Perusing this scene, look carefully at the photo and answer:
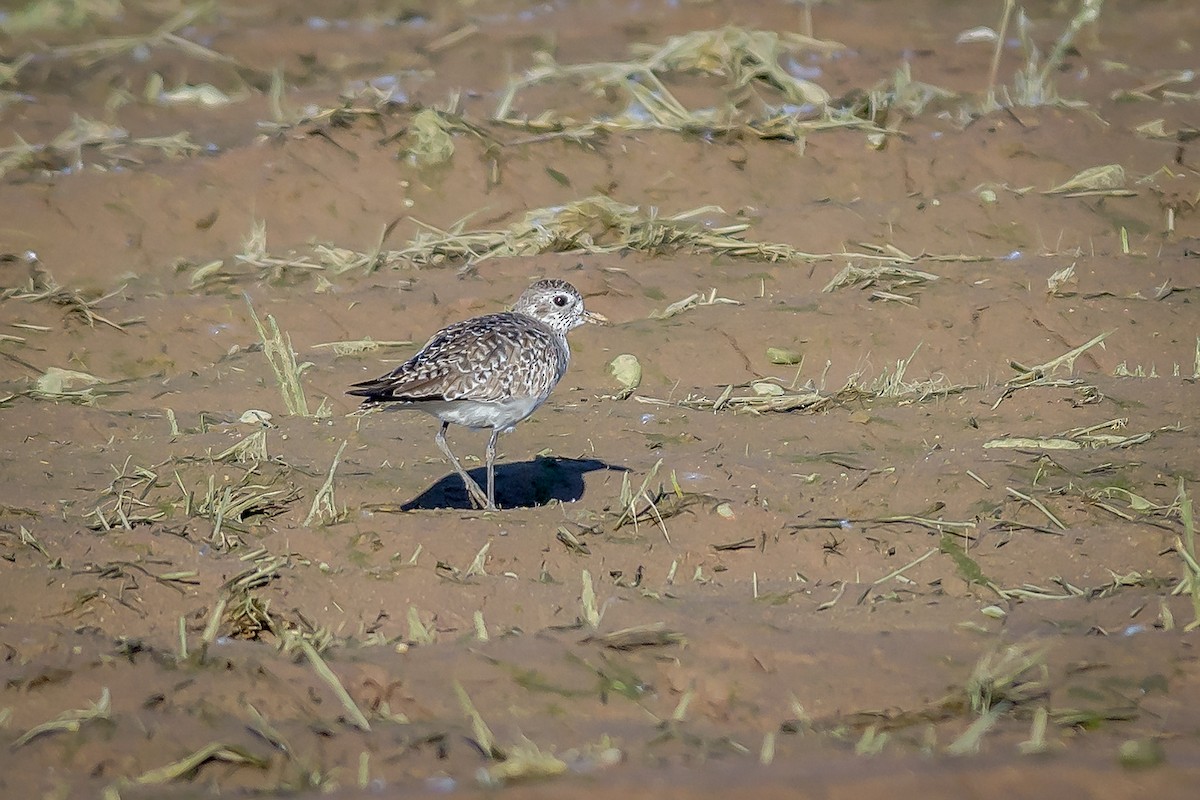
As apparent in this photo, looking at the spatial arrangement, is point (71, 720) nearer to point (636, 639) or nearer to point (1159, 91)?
point (636, 639)

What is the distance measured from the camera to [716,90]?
17.0m

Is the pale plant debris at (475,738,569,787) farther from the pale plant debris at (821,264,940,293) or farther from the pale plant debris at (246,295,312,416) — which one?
the pale plant debris at (821,264,940,293)

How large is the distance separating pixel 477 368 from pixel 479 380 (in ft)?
0.24

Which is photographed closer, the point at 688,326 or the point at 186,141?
the point at 688,326

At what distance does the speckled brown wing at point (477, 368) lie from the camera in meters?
9.01

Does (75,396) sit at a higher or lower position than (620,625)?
lower

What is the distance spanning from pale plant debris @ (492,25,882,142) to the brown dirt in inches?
10.3

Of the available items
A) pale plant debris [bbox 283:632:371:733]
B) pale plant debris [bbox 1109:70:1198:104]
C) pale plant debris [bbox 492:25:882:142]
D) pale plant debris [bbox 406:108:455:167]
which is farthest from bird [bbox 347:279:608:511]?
pale plant debris [bbox 1109:70:1198:104]

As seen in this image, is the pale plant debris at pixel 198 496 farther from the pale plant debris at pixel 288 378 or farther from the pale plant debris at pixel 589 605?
the pale plant debris at pixel 589 605

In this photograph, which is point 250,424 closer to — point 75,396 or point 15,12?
point 75,396

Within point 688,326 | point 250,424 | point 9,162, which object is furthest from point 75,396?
point 9,162

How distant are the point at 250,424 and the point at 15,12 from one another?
47.3ft

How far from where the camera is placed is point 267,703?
620cm

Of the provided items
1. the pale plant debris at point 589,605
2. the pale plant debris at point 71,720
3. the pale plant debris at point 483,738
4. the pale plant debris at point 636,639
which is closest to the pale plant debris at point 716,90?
the pale plant debris at point 589,605
